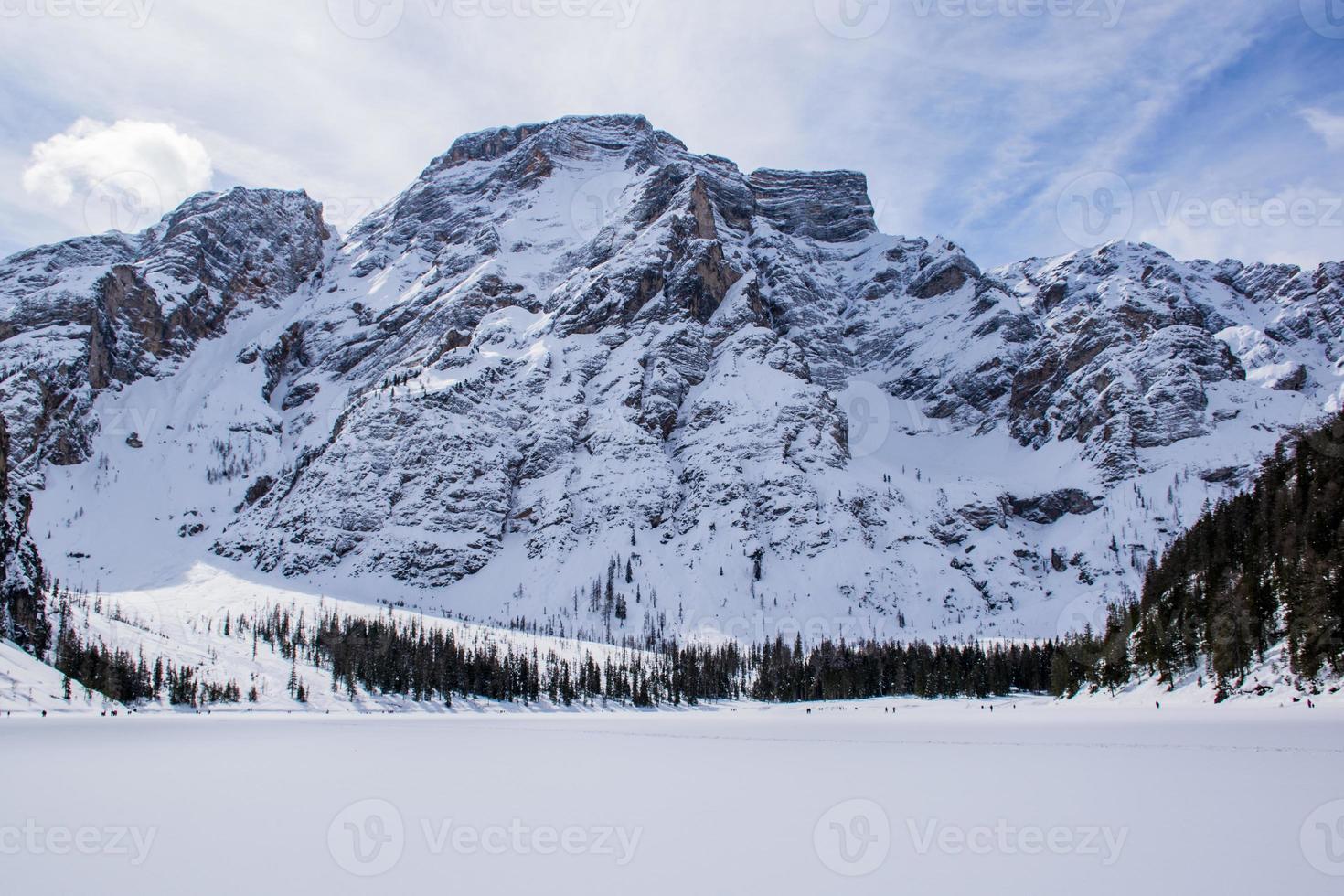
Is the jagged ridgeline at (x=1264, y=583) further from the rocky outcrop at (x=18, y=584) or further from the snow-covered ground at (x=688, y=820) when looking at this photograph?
the rocky outcrop at (x=18, y=584)

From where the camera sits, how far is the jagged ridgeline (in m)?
60.5

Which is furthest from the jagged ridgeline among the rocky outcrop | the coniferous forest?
the rocky outcrop

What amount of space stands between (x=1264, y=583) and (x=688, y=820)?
73.3 metres

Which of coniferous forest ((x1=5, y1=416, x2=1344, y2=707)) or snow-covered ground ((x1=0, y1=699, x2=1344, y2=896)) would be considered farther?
coniferous forest ((x1=5, y1=416, x2=1344, y2=707))

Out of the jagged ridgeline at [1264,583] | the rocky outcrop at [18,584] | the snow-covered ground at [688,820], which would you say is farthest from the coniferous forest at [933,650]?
the snow-covered ground at [688,820]

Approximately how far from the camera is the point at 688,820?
21984 millimetres

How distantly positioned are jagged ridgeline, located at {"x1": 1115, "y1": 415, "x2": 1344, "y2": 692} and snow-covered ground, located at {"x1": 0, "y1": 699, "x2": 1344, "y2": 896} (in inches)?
879

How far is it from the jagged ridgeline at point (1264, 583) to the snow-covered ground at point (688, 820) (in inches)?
879

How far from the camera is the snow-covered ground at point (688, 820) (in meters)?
15.8

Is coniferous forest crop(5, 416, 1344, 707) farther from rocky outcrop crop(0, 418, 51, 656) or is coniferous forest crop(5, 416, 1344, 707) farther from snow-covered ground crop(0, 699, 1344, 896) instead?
snow-covered ground crop(0, 699, 1344, 896)

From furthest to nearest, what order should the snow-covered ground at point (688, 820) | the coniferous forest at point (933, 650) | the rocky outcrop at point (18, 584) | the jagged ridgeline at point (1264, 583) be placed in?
the rocky outcrop at point (18, 584) → the coniferous forest at point (933, 650) → the jagged ridgeline at point (1264, 583) → the snow-covered ground at point (688, 820)

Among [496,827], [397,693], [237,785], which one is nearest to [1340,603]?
[496,827]

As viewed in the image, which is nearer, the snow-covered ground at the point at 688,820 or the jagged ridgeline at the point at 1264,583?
the snow-covered ground at the point at 688,820

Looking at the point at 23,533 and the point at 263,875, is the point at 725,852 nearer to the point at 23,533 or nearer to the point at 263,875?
→ the point at 263,875
